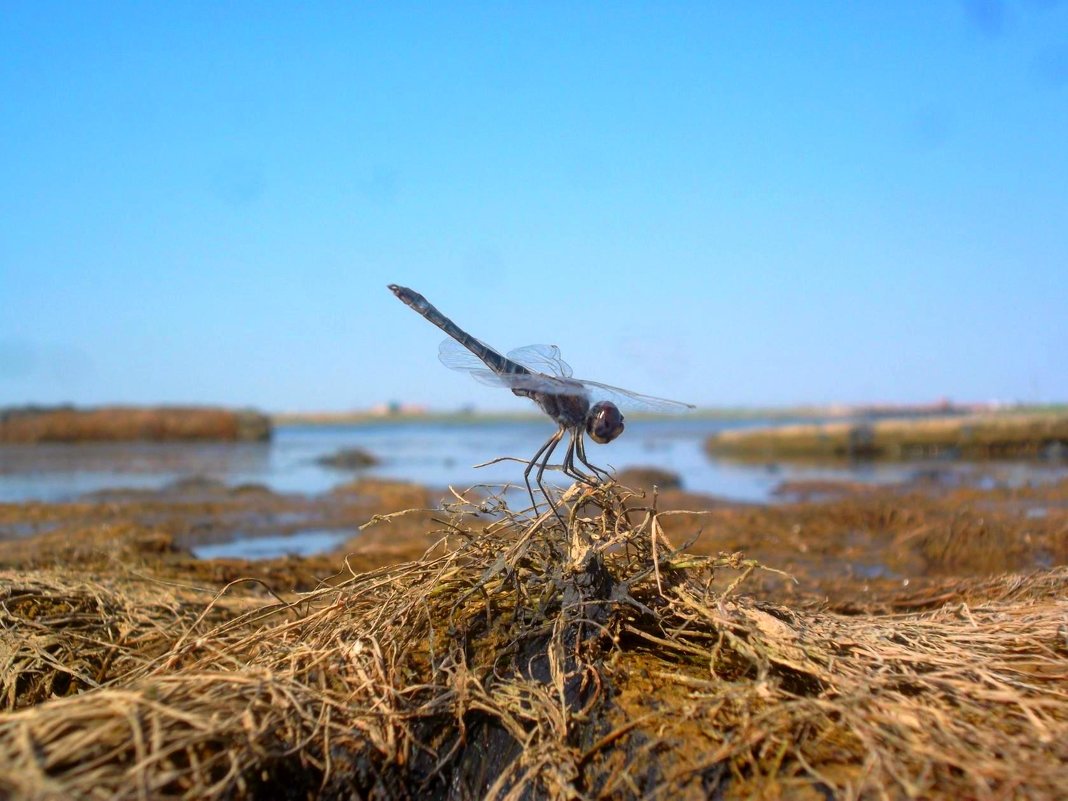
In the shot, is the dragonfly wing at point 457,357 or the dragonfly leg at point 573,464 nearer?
the dragonfly leg at point 573,464

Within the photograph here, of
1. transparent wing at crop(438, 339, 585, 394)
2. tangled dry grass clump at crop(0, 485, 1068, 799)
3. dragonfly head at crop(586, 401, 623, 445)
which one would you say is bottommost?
tangled dry grass clump at crop(0, 485, 1068, 799)

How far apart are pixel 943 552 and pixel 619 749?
6191mm

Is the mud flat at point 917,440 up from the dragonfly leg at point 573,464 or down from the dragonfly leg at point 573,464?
up

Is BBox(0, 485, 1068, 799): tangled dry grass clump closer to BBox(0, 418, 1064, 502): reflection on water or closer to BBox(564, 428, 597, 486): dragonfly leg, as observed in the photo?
BBox(564, 428, 597, 486): dragonfly leg

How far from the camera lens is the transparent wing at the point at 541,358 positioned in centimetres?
353

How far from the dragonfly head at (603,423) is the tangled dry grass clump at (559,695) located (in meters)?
0.21

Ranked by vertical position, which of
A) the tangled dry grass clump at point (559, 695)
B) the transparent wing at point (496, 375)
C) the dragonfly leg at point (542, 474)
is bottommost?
the tangled dry grass clump at point (559, 695)

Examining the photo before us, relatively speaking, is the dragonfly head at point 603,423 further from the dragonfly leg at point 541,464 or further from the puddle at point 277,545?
the puddle at point 277,545

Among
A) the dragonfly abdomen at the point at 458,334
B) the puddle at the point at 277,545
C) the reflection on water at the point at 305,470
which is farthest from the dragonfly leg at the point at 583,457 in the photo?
the reflection on water at the point at 305,470

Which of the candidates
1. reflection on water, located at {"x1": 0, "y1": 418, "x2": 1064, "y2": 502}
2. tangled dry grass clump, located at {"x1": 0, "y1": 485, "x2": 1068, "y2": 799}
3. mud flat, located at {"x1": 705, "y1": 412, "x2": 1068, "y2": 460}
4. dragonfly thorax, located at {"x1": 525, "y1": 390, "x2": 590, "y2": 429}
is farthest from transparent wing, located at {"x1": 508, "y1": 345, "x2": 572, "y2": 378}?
mud flat, located at {"x1": 705, "y1": 412, "x2": 1068, "y2": 460}

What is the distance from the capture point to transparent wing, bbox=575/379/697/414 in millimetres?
3107

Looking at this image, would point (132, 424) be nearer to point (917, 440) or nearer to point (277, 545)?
point (277, 545)

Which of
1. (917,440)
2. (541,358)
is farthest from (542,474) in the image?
(917,440)

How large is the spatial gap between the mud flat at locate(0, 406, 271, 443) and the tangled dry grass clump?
3055 centimetres
